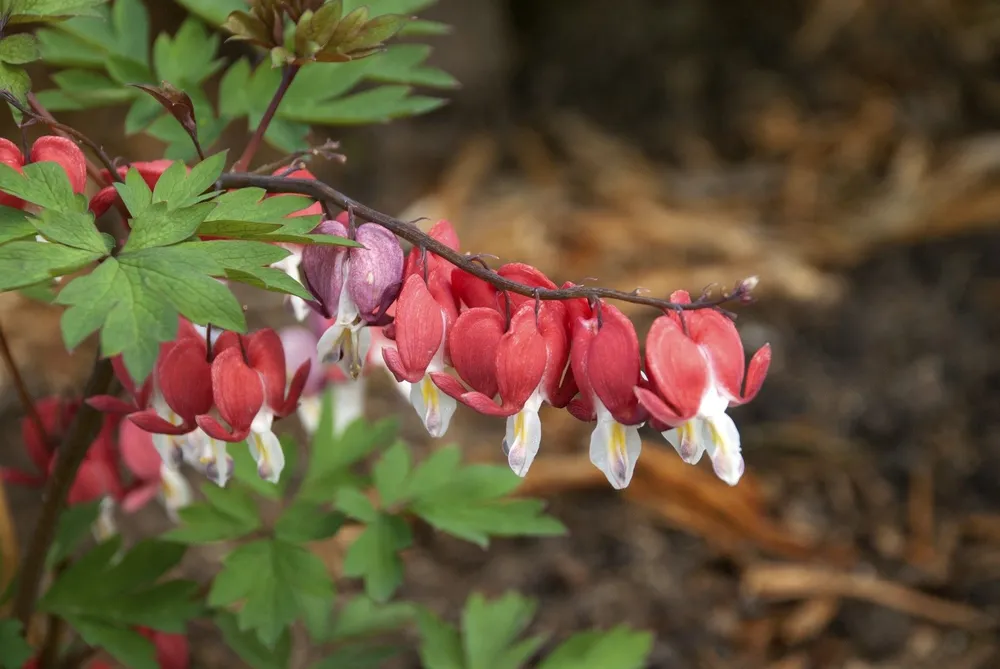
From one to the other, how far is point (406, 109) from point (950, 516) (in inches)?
64.1

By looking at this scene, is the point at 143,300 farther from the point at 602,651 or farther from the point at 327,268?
the point at 602,651

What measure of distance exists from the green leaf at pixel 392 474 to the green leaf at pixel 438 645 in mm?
221

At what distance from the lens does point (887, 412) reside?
2.50m

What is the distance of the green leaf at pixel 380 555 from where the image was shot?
4.26ft

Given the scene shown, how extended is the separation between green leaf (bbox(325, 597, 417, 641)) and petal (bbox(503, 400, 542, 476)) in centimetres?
75

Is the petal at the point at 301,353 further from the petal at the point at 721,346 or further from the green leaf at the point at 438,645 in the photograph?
the petal at the point at 721,346

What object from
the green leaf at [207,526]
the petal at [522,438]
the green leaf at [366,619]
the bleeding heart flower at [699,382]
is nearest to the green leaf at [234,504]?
the green leaf at [207,526]

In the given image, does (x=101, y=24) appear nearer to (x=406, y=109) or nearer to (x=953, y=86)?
(x=406, y=109)

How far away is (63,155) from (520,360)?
0.49 metres

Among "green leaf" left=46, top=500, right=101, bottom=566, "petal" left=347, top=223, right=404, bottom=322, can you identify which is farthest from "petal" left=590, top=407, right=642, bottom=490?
"green leaf" left=46, top=500, right=101, bottom=566

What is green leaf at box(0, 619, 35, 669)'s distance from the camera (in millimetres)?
1199

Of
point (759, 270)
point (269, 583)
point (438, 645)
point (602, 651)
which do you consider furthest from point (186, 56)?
point (759, 270)

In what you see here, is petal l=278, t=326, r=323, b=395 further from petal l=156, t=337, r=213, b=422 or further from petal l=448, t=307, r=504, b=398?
petal l=448, t=307, r=504, b=398

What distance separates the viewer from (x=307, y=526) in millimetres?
1327
